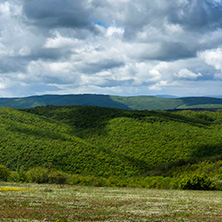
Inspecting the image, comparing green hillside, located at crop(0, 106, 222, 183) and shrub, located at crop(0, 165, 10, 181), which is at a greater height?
shrub, located at crop(0, 165, 10, 181)

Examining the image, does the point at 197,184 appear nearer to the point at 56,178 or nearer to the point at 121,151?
the point at 56,178

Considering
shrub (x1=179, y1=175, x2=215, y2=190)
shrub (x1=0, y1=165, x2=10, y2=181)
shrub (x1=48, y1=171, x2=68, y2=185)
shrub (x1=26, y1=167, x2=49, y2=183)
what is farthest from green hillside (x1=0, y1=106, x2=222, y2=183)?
shrub (x1=0, y1=165, x2=10, y2=181)

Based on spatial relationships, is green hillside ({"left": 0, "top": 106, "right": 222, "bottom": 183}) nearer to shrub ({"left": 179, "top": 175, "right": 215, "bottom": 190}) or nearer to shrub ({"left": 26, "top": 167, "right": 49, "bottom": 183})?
shrub ({"left": 179, "top": 175, "right": 215, "bottom": 190})

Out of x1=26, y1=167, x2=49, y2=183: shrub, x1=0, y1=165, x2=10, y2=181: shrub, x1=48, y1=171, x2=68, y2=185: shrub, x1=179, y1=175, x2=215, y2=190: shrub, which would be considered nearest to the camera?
x1=179, y1=175, x2=215, y2=190: shrub

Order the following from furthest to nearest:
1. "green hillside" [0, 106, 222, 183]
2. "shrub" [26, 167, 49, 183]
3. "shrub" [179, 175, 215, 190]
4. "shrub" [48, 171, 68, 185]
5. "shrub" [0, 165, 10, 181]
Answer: "green hillside" [0, 106, 222, 183], "shrub" [0, 165, 10, 181], "shrub" [26, 167, 49, 183], "shrub" [48, 171, 68, 185], "shrub" [179, 175, 215, 190]

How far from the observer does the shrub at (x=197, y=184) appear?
60375 millimetres

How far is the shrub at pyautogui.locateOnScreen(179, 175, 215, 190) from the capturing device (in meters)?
60.4

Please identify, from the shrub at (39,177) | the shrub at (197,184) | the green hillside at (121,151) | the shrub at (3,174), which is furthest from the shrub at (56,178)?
the green hillside at (121,151)

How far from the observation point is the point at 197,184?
60844mm

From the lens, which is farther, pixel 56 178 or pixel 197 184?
pixel 56 178

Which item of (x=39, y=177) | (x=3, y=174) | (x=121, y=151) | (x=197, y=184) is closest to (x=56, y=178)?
(x=39, y=177)

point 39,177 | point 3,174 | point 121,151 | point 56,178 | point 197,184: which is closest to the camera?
point 197,184

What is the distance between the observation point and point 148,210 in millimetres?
27703

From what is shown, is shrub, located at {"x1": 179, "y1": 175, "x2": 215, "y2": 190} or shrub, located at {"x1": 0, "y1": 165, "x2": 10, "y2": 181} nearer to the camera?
shrub, located at {"x1": 179, "y1": 175, "x2": 215, "y2": 190}
